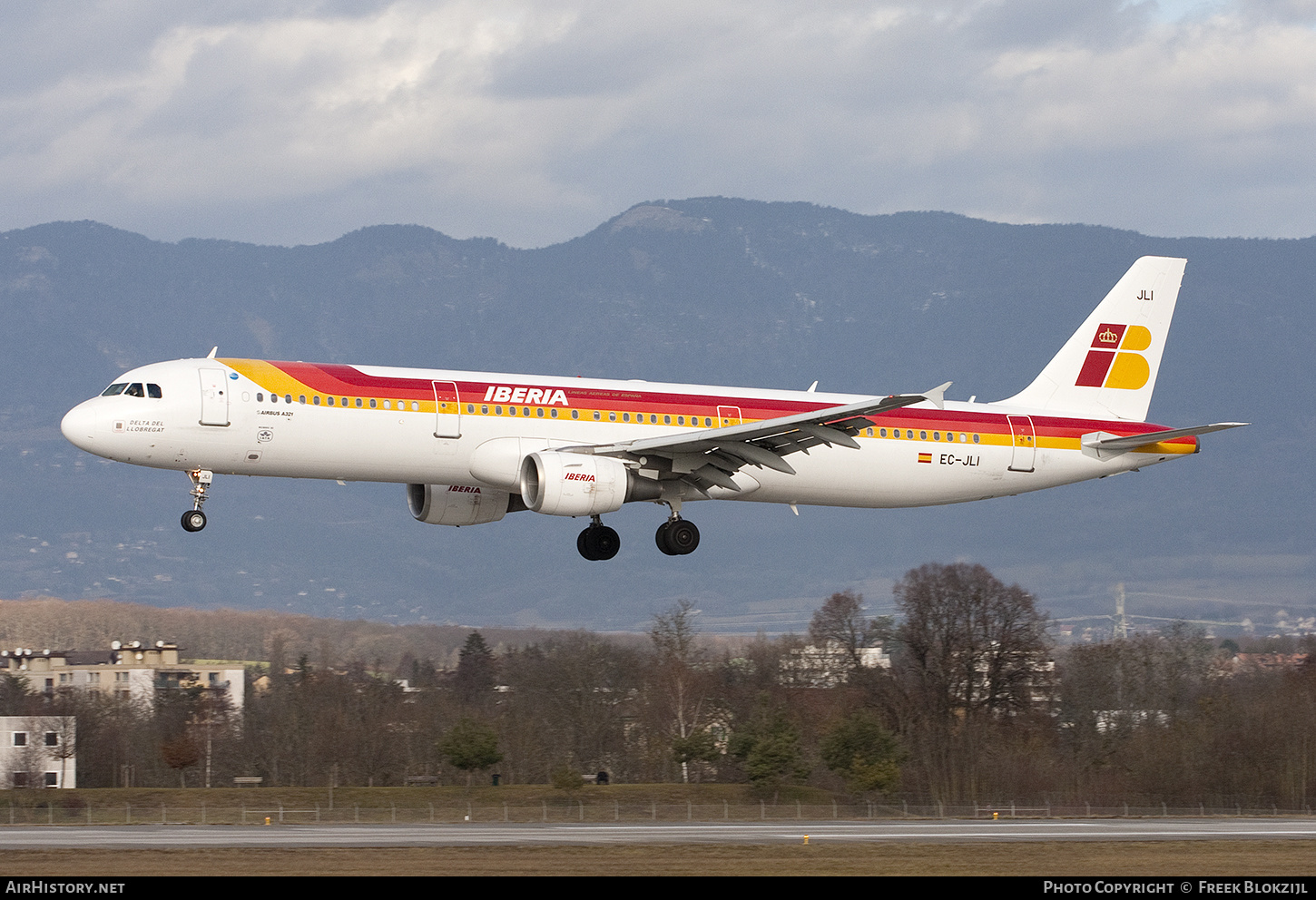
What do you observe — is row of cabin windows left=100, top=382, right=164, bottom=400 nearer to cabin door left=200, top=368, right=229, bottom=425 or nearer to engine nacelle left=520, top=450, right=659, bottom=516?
cabin door left=200, top=368, right=229, bottom=425

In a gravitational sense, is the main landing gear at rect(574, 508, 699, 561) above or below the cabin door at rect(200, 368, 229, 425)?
below

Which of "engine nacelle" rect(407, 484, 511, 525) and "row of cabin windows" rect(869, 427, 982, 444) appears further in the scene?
"row of cabin windows" rect(869, 427, 982, 444)

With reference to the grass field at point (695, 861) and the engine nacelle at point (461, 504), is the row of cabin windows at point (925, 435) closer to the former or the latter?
the engine nacelle at point (461, 504)

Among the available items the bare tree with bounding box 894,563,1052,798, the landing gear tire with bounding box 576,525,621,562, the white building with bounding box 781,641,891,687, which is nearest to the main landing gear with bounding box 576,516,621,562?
the landing gear tire with bounding box 576,525,621,562

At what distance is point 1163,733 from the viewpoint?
89.9 m

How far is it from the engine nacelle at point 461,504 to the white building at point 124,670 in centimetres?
7261

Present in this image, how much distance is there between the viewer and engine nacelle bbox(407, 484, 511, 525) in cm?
4519

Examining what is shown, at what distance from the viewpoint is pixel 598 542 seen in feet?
149

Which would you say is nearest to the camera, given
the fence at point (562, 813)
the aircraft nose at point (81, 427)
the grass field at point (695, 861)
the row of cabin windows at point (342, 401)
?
the grass field at point (695, 861)

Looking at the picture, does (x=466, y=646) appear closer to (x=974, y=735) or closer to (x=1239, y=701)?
(x=974, y=735)

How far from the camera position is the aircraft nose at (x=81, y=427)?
129ft

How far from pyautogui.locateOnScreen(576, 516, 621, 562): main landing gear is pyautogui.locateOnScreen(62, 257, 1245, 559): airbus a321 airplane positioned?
0.21 feet

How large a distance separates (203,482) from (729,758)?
49.9 meters

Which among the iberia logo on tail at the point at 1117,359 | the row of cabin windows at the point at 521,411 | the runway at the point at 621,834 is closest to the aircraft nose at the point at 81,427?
the row of cabin windows at the point at 521,411
